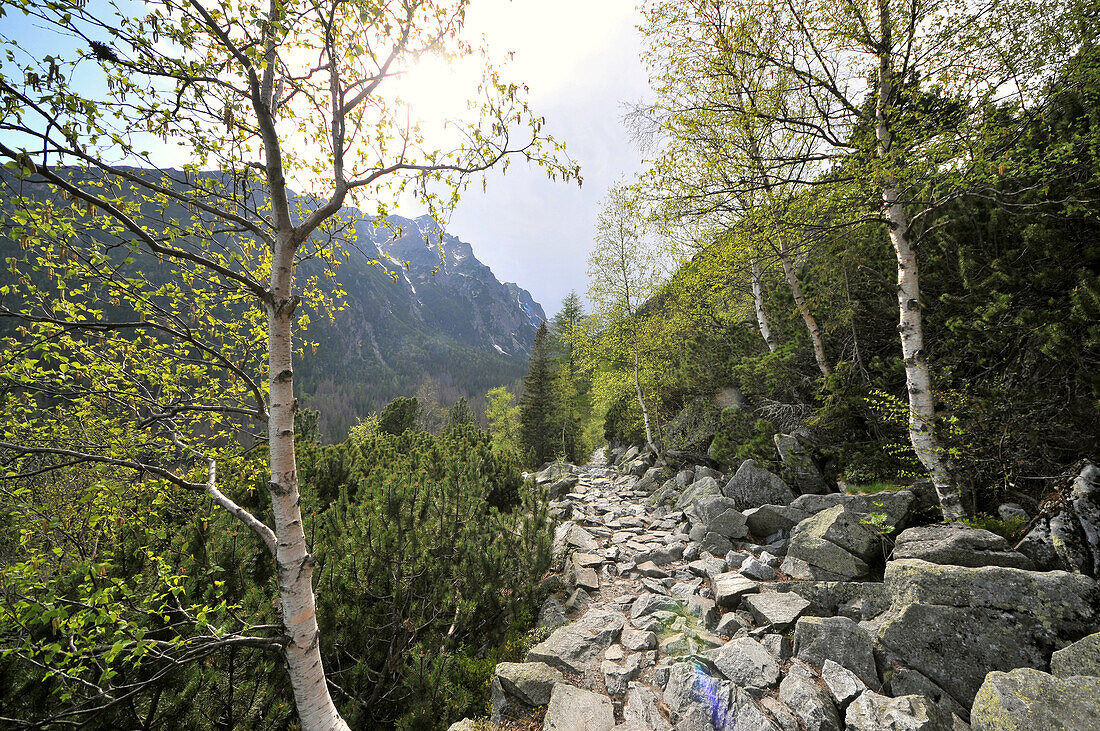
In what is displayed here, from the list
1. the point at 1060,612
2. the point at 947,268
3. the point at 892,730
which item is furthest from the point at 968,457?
the point at 892,730

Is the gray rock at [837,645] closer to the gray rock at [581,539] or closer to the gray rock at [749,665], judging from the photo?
the gray rock at [749,665]

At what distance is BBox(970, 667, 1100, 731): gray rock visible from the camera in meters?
2.33

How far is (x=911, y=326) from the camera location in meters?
5.47

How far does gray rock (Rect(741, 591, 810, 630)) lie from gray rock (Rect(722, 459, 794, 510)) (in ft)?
10.4

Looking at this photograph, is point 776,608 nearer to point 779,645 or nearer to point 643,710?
point 779,645

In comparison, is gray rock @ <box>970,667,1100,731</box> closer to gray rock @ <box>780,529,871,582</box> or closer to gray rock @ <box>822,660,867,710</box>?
gray rock @ <box>822,660,867,710</box>

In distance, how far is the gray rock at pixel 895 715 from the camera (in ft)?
8.66

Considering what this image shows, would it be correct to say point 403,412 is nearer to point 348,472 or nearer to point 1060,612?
point 348,472

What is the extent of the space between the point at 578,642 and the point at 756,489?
5.07 metres

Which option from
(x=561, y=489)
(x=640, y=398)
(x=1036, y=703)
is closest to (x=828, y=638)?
(x=1036, y=703)

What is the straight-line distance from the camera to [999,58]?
196 inches

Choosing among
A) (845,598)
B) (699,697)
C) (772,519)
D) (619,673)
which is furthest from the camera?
(772,519)

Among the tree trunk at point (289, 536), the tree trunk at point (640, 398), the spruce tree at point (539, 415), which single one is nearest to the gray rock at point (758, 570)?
the tree trunk at point (289, 536)

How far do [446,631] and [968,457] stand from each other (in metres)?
7.68
